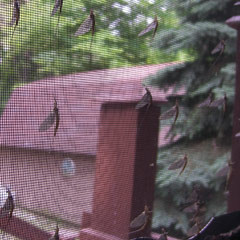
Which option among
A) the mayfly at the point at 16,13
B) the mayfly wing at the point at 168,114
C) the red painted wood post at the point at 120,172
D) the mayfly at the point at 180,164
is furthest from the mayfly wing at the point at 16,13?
the mayfly at the point at 180,164

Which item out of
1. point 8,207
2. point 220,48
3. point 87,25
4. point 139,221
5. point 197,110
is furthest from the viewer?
point 197,110

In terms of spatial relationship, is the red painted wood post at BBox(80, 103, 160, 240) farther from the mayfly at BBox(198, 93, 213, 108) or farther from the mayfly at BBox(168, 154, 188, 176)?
the mayfly at BBox(198, 93, 213, 108)

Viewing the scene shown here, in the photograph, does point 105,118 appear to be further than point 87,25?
Yes

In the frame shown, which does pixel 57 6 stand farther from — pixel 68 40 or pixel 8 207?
pixel 8 207

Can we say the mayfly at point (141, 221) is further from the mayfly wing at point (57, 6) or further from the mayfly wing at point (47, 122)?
the mayfly wing at point (57, 6)

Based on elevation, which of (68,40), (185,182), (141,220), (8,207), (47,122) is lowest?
(185,182)

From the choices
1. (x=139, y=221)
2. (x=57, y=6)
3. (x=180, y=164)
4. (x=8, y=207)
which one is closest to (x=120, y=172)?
(x=139, y=221)

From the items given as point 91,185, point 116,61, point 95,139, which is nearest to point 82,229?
point 91,185
